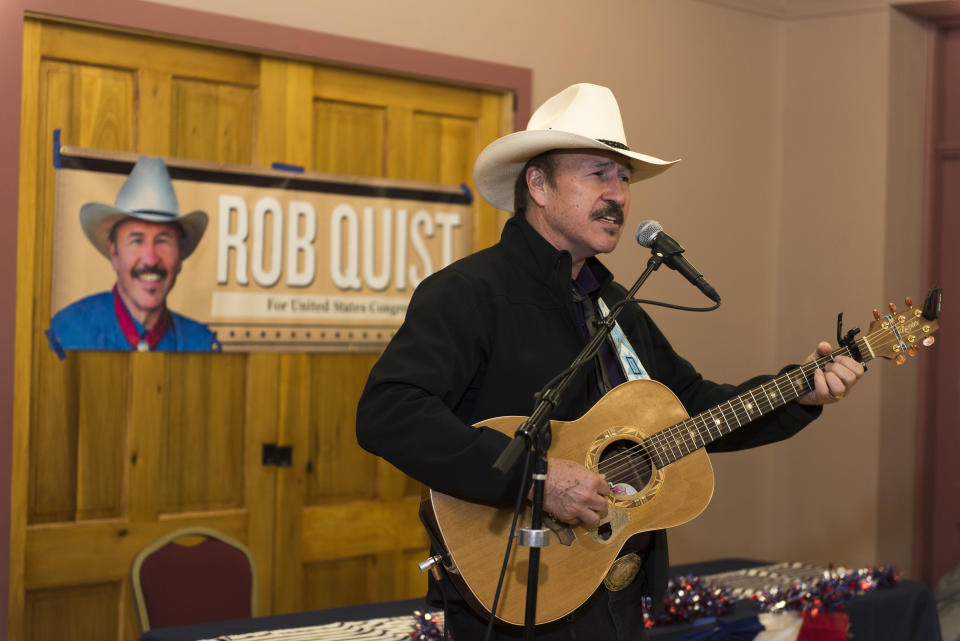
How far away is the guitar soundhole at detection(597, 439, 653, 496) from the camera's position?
2.14m

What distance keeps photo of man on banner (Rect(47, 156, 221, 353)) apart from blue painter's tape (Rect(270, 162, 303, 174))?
312 millimetres

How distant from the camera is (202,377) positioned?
3711 mm

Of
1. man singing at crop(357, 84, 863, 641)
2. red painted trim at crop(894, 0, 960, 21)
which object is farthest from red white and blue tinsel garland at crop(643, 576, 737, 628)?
red painted trim at crop(894, 0, 960, 21)

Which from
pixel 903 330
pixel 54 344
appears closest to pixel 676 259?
pixel 903 330

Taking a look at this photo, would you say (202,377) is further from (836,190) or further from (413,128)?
(836,190)

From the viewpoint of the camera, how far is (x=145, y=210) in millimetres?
3545

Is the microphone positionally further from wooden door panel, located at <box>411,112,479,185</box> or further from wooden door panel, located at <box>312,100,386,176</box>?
wooden door panel, located at <box>411,112,479,185</box>

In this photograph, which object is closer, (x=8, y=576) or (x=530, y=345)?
(x=530, y=345)

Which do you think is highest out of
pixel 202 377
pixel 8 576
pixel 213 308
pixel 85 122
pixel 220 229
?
pixel 85 122

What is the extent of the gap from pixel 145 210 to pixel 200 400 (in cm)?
65

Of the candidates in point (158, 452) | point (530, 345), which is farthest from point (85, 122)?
point (530, 345)

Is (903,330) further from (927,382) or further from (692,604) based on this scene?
(927,382)

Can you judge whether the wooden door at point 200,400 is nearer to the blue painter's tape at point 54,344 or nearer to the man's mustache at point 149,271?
the blue painter's tape at point 54,344

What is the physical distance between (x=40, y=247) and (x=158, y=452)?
2.45 feet
